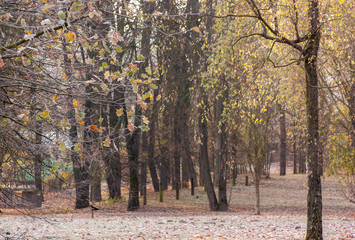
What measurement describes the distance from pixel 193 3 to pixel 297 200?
11704 mm

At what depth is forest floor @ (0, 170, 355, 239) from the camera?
9.13m

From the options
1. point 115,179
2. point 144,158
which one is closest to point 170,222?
point 115,179

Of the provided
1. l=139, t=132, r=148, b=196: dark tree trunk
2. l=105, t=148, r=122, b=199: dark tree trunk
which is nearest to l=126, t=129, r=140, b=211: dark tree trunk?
l=105, t=148, r=122, b=199: dark tree trunk

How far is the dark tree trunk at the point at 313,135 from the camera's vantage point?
7.23m

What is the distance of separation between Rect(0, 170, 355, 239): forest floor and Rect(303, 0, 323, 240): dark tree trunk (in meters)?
0.86

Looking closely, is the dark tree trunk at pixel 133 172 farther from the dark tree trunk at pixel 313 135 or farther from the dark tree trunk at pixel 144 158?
the dark tree trunk at pixel 313 135

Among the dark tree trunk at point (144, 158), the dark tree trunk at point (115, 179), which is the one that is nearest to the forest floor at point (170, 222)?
the dark tree trunk at point (115, 179)

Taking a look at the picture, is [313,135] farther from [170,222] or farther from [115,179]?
[115,179]

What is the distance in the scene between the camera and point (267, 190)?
25.1 metres

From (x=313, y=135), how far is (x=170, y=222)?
250 inches

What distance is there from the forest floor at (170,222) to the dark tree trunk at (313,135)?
863mm

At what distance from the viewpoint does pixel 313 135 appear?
23.7 feet

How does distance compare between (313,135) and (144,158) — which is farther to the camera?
(144,158)

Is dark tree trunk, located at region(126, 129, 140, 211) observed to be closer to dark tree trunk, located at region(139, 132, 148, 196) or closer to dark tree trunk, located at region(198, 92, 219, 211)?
dark tree trunk, located at region(198, 92, 219, 211)
